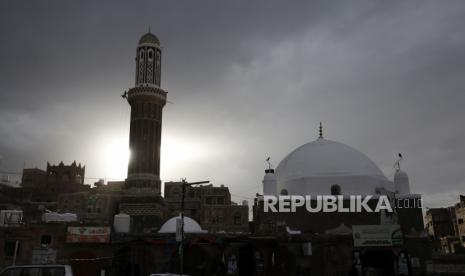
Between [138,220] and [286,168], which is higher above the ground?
[286,168]

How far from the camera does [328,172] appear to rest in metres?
39.9

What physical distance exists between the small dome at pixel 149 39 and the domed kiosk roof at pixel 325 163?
Answer: 24.5 m

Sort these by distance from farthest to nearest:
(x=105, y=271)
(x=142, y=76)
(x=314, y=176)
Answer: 1. (x=142, y=76)
2. (x=314, y=176)
3. (x=105, y=271)

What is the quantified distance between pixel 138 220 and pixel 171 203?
33.3 feet

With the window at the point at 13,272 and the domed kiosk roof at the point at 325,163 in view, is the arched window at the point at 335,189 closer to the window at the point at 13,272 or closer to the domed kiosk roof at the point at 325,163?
the domed kiosk roof at the point at 325,163

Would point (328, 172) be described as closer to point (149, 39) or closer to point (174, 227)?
point (174, 227)

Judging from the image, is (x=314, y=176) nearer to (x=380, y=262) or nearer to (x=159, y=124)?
(x=380, y=262)

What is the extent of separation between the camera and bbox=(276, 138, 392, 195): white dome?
129ft

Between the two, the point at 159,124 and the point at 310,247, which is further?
the point at 159,124

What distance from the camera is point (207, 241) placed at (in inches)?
1275

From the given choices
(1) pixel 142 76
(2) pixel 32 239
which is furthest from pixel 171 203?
(2) pixel 32 239

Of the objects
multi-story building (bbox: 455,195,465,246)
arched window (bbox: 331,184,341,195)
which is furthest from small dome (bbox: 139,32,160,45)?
multi-story building (bbox: 455,195,465,246)

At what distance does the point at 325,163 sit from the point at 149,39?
28990 millimetres

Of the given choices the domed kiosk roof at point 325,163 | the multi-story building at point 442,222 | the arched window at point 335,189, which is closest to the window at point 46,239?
the domed kiosk roof at point 325,163
